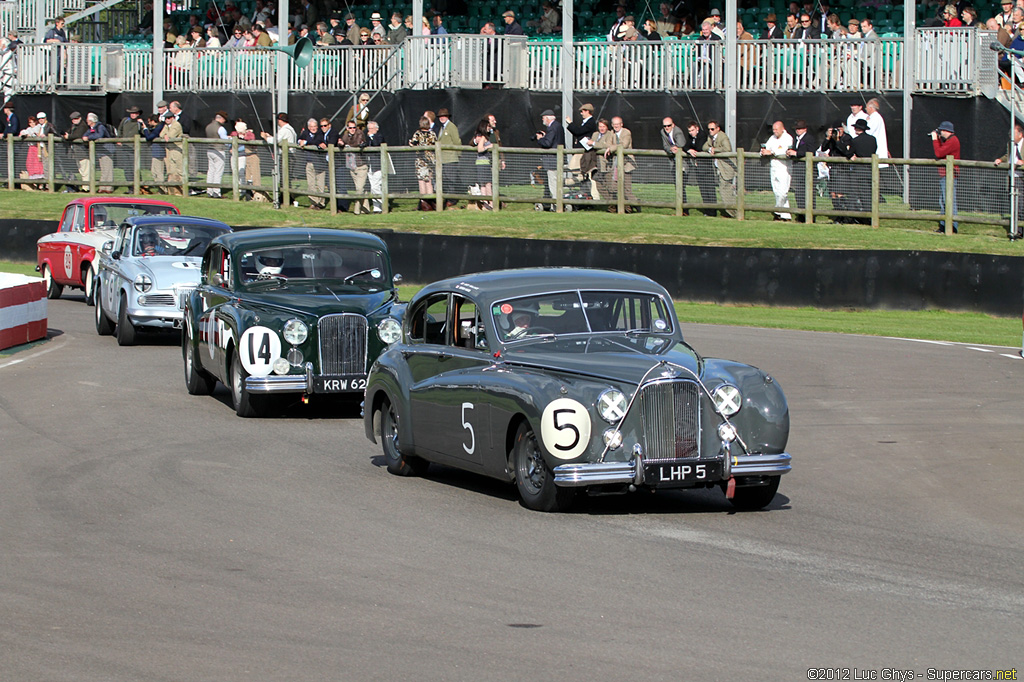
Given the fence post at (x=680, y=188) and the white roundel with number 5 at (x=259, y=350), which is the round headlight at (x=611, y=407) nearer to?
the white roundel with number 5 at (x=259, y=350)

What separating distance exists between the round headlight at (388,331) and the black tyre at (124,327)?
6.55 metres

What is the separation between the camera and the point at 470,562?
7633 mm

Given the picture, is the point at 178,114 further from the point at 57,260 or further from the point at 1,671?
the point at 1,671

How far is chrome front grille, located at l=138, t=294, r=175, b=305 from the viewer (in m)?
18.3

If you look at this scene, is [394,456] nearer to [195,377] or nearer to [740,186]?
[195,377]

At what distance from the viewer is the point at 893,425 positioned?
12.4 meters

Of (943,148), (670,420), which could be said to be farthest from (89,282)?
(670,420)

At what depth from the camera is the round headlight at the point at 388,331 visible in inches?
507

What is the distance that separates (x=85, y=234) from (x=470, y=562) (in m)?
17.5

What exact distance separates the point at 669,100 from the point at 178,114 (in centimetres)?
1198

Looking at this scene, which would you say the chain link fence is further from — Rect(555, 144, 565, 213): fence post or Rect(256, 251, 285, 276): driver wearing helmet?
Rect(256, 251, 285, 276): driver wearing helmet

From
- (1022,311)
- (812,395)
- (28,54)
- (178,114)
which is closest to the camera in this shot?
(812,395)

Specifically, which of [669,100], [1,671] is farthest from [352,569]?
[669,100]

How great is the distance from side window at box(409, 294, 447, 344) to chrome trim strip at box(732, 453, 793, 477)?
8.10ft
